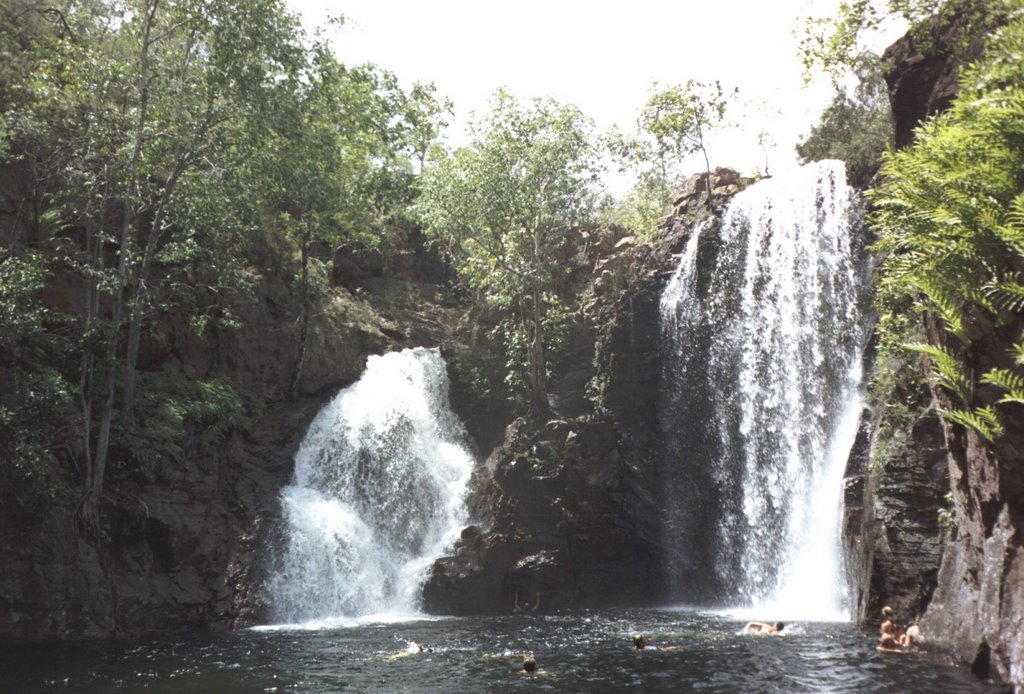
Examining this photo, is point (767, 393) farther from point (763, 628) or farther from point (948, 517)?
point (948, 517)

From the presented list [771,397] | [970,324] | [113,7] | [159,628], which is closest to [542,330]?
[771,397]

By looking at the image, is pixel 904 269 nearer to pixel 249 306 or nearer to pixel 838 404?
pixel 838 404

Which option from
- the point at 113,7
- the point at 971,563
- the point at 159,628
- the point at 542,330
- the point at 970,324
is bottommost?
the point at 159,628

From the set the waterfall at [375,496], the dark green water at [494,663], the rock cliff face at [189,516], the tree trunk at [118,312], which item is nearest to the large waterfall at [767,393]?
the dark green water at [494,663]

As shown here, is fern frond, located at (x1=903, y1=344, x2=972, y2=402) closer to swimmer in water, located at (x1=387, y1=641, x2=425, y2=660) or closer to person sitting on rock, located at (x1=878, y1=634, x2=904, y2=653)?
person sitting on rock, located at (x1=878, y1=634, x2=904, y2=653)

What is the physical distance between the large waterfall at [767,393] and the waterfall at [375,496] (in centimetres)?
689

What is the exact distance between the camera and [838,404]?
875 inches

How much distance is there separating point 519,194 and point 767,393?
1006cm

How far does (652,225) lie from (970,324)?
21481 mm

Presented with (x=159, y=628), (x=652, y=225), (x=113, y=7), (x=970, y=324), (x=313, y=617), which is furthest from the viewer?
(x=652, y=225)

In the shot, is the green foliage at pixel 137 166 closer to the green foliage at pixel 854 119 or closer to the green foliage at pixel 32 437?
the green foliage at pixel 32 437

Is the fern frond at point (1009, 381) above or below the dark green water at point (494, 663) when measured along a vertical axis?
above

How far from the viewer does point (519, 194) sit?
27922 millimetres

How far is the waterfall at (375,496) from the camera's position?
72.6 feet
